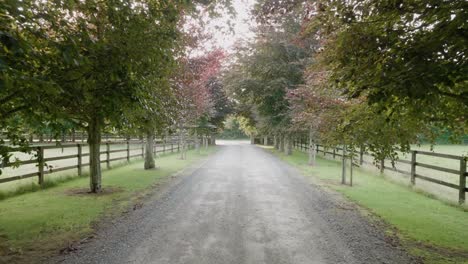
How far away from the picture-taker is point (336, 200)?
31.9 ft

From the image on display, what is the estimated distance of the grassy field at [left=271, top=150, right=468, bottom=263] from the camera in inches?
226

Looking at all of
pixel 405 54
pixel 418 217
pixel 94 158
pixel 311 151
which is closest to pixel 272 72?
pixel 311 151

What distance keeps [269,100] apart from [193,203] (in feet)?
62.6

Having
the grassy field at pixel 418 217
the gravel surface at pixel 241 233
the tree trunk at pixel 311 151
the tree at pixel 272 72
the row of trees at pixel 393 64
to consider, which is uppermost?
the tree at pixel 272 72

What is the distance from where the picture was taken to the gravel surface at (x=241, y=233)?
5199 millimetres

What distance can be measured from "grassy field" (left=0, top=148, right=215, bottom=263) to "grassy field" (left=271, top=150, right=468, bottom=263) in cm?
575

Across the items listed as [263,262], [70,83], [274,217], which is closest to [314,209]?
[274,217]

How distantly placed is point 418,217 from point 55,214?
25.6 feet

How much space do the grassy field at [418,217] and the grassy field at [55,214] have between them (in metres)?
5.75

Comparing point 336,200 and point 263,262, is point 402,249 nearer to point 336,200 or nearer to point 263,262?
point 263,262

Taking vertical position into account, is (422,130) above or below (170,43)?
below

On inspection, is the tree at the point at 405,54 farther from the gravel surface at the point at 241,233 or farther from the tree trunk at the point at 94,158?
the tree trunk at the point at 94,158

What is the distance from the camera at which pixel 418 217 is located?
781 centimetres

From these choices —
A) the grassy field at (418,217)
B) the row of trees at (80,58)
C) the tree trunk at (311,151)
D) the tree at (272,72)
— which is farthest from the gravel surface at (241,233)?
the tree at (272,72)
